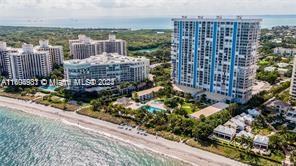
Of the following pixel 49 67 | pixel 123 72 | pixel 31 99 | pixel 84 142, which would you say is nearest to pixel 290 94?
pixel 123 72

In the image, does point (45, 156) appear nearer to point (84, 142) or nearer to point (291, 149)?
point (84, 142)

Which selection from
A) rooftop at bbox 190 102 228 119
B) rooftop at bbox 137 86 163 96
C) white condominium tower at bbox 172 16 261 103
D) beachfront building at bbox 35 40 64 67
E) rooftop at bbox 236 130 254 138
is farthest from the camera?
beachfront building at bbox 35 40 64 67

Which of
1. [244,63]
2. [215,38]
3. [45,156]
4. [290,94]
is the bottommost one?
[45,156]

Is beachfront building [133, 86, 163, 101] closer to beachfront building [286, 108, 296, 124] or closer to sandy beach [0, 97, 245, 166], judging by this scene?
sandy beach [0, 97, 245, 166]

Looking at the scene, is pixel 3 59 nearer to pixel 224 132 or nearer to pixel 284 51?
pixel 224 132

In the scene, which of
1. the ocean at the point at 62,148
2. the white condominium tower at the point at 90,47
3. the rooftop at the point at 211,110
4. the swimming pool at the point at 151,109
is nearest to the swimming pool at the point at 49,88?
the ocean at the point at 62,148

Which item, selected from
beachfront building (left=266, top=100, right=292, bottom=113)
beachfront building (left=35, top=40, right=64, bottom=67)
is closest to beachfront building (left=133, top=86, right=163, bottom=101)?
beachfront building (left=266, top=100, right=292, bottom=113)
